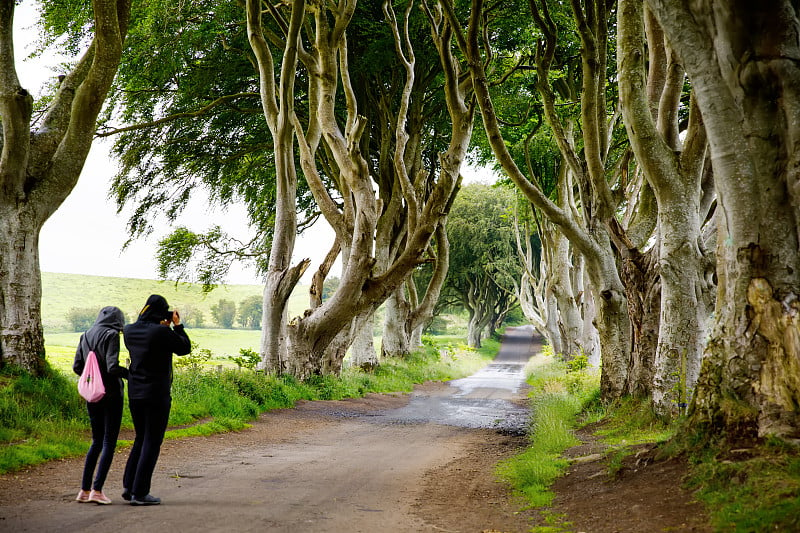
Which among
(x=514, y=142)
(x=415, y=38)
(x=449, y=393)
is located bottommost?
(x=449, y=393)

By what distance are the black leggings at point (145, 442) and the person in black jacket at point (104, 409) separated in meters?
0.17

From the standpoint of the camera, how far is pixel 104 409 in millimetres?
5598

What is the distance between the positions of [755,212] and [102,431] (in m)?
5.90

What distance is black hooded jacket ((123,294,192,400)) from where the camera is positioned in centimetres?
556

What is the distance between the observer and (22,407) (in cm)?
851

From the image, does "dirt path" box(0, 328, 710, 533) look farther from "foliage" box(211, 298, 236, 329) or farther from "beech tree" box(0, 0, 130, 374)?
"foliage" box(211, 298, 236, 329)

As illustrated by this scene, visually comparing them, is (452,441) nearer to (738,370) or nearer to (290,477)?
(290,477)

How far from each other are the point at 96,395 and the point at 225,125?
16.3 meters

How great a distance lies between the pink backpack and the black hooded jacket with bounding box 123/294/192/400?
236 millimetres

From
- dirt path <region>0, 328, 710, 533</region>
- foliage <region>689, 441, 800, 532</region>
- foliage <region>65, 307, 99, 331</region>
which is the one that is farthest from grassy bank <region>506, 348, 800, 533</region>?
foliage <region>65, 307, 99, 331</region>

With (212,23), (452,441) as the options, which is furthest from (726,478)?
(212,23)

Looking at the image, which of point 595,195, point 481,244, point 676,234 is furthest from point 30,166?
point 481,244

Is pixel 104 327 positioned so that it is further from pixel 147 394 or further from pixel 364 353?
pixel 364 353

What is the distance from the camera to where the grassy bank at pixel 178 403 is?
25.8 feet
